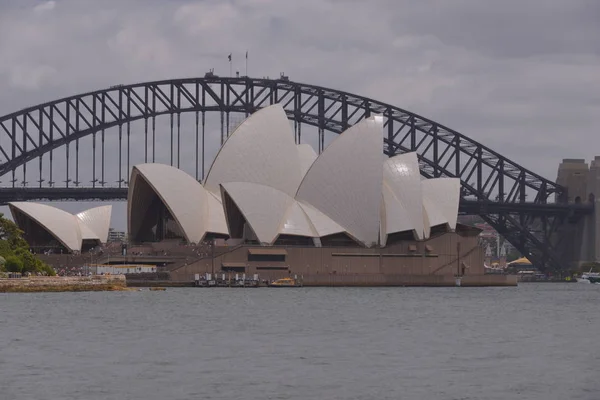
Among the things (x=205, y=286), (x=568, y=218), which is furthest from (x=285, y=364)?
(x=568, y=218)

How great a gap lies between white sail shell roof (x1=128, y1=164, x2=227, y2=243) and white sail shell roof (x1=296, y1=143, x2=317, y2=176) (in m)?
9.56

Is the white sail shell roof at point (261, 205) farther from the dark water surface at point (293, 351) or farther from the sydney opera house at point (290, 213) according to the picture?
the dark water surface at point (293, 351)

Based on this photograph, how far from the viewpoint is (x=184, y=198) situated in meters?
114

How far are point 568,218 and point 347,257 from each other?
44729mm

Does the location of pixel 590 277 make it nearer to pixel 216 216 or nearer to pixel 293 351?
pixel 216 216

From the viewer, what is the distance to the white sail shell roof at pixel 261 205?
111 m

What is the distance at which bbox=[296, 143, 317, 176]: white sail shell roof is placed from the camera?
402 ft

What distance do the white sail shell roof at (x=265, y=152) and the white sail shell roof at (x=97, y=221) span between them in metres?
18.6

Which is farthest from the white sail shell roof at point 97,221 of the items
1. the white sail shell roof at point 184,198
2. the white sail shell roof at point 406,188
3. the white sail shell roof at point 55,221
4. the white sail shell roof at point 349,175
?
the white sail shell roof at point 406,188

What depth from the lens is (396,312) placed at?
70.2 meters

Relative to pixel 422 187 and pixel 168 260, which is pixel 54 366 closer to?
pixel 168 260

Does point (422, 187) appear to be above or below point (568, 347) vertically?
above

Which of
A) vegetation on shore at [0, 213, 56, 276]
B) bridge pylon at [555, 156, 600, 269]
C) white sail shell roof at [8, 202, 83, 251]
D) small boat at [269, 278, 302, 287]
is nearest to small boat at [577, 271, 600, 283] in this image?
bridge pylon at [555, 156, 600, 269]

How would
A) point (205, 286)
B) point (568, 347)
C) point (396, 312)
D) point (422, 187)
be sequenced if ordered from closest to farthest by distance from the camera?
point (568, 347), point (396, 312), point (205, 286), point (422, 187)
